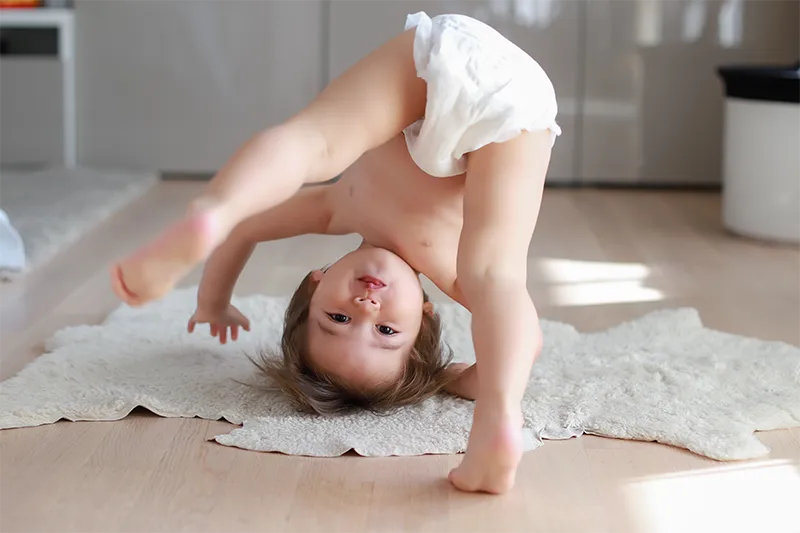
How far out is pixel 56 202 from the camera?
2.96 m

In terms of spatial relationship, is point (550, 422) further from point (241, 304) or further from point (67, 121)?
point (67, 121)

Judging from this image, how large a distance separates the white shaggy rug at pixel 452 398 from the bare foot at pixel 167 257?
32 centimetres

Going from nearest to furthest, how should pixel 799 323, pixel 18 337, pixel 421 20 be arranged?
pixel 421 20 < pixel 18 337 < pixel 799 323

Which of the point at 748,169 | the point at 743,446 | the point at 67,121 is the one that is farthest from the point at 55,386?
the point at 67,121

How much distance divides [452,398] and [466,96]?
1.40 ft

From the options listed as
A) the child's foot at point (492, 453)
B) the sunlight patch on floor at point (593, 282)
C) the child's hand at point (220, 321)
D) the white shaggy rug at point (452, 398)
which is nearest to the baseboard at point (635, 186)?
the sunlight patch on floor at point (593, 282)

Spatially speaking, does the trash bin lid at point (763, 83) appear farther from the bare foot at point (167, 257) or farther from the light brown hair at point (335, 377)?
the bare foot at point (167, 257)

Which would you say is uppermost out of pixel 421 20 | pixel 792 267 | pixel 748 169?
pixel 421 20

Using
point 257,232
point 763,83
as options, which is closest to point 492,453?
point 257,232

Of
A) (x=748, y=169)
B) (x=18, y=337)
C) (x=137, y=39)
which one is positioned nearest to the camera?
(x=18, y=337)

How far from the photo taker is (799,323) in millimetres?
1954

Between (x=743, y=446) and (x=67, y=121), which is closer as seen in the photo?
(x=743, y=446)

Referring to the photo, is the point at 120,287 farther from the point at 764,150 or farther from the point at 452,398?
the point at 764,150

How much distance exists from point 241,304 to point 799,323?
101 centimetres
